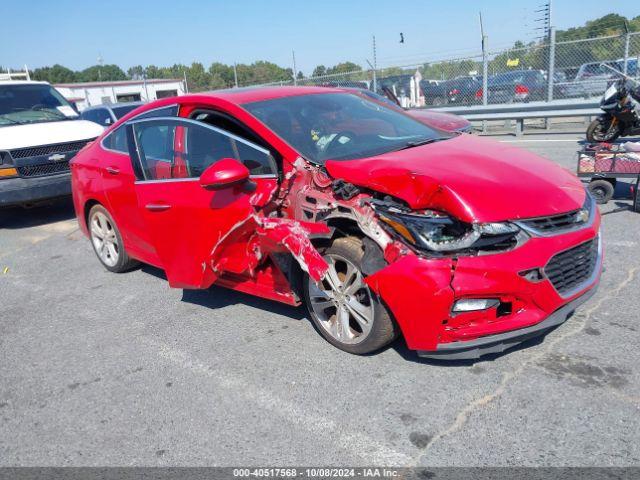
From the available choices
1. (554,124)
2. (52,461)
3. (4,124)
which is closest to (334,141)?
(52,461)

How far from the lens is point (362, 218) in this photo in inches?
118

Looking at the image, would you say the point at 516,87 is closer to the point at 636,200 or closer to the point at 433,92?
the point at 433,92

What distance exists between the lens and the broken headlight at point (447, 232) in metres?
2.76

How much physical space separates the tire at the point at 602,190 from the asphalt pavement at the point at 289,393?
1915 mm

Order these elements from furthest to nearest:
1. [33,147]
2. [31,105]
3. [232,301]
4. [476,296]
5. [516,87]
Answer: [516,87] < [31,105] < [33,147] < [232,301] < [476,296]

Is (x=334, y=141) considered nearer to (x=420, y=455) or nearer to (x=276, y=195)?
(x=276, y=195)

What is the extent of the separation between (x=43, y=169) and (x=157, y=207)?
438cm

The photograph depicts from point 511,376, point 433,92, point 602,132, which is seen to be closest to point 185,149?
point 511,376

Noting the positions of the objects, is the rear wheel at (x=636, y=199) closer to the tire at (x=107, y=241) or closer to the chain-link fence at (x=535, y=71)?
the tire at (x=107, y=241)

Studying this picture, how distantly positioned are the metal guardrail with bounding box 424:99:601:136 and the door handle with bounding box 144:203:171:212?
34.6ft

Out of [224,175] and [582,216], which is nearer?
[582,216]

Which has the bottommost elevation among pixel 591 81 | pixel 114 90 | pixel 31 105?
pixel 591 81

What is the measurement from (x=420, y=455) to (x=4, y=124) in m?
8.01

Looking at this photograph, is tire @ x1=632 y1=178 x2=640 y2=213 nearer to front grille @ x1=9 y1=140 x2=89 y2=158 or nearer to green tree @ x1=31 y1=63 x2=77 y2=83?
front grille @ x1=9 y1=140 x2=89 y2=158
